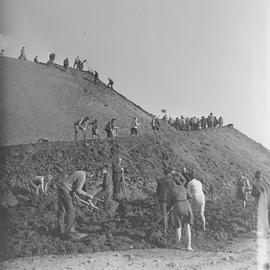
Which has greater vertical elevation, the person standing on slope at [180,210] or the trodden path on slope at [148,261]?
the person standing on slope at [180,210]

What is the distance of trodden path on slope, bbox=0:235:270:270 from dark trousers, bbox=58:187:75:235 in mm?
1112

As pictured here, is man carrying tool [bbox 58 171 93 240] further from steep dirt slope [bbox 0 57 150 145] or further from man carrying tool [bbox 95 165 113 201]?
steep dirt slope [bbox 0 57 150 145]

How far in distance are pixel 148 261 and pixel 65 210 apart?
2.36 meters

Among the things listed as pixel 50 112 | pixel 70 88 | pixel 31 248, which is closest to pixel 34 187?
pixel 31 248

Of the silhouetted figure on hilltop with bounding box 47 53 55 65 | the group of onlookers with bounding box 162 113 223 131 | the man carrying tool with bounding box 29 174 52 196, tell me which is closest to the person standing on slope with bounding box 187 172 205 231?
the man carrying tool with bounding box 29 174 52 196

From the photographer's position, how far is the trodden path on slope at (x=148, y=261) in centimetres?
793

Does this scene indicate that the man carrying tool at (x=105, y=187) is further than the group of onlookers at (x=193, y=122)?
No

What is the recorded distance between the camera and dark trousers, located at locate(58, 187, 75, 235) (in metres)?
9.52

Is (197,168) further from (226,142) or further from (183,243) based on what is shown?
(183,243)

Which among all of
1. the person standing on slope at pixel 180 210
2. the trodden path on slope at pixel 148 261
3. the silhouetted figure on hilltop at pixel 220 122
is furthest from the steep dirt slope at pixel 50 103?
the trodden path on slope at pixel 148 261

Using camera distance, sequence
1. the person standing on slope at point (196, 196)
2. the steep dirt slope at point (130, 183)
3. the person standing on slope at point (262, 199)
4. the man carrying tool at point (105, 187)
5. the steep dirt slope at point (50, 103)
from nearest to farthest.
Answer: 1. the steep dirt slope at point (130, 183)
2. the person standing on slope at point (196, 196)
3. the person standing on slope at point (262, 199)
4. the man carrying tool at point (105, 187)
5. the steep dirt slope at point (50, 103)

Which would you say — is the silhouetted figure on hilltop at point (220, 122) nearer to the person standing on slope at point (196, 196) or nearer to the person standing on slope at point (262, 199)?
the person standing on slope at point (262, 199)

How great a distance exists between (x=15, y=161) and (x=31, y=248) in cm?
894

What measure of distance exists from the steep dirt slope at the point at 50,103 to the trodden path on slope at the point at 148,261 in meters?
17.3
